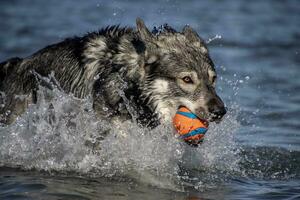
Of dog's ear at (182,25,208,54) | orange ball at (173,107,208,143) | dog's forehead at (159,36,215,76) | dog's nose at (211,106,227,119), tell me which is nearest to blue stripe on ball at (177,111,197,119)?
orange ball at (173,107,208,143)

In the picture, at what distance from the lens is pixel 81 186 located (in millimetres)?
7594

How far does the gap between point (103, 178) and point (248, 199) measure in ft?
5.08

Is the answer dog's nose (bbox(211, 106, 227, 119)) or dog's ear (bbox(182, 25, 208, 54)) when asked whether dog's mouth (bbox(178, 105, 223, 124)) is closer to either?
dog's nose (bbox(211, 106, 227, 119))

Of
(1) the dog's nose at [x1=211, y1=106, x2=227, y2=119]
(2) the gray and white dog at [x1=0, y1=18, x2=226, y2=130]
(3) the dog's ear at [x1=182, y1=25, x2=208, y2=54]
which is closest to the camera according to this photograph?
(1) the dog's nose at [x1=211, y1=106, x2=227, y2=119]

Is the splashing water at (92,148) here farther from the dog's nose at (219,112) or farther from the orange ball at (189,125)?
the dog's nose at (219,112)

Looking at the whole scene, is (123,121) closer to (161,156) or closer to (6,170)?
(161,156)

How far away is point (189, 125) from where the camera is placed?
7.61 m

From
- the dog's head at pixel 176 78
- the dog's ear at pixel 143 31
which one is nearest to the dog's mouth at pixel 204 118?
the dog's head at pixel 176 78

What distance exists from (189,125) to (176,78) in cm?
50

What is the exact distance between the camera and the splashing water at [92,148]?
26.1ft

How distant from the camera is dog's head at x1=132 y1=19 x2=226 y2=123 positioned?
7.56 meters

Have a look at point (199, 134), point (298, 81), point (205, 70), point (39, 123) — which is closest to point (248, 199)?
point (199, 134)

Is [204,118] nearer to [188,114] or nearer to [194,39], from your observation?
[188,114]

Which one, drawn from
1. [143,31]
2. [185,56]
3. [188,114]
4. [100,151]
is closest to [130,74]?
[143,31]
